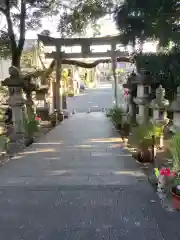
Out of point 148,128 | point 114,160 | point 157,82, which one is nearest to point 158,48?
point 157,82

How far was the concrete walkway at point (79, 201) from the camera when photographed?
10.4 ft

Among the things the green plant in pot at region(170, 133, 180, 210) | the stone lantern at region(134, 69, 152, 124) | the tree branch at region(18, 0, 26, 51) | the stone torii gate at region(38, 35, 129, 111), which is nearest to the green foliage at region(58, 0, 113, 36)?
the stone torii gate at region(38, 35, 129, 111)

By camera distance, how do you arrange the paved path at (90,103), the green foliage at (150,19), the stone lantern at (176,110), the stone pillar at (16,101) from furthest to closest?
1. the paved path at (90,103)
2. the stone pillar at (16,101)
3. the green foliage at (150,19)
4. the stone lantern at (176,110)

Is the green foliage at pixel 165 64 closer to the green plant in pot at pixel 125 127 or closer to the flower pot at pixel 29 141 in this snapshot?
the green plant in pot at pixel 125 127

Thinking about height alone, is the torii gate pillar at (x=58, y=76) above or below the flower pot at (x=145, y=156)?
above

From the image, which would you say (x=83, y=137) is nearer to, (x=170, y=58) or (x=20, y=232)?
(x=170, y=58)

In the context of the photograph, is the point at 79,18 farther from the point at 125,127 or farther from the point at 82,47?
the point at 125,127

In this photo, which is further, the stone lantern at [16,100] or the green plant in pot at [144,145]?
the stone lantern at [16,100]

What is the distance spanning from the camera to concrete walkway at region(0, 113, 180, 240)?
3.16 meters

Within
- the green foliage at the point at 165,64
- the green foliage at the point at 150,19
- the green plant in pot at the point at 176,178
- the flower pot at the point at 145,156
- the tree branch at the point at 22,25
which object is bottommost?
the flower pot at the point at 145,156

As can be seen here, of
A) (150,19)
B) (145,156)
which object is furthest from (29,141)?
(150,19)

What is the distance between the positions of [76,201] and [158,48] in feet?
16.1

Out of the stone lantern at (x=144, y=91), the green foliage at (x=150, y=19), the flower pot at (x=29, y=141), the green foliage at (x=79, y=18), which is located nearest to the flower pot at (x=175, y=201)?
the green foliage at (x=150, y=19)

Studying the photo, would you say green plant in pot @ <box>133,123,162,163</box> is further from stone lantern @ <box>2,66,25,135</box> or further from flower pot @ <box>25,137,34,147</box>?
stone lantern @ <box>2,66,25,135</box>
